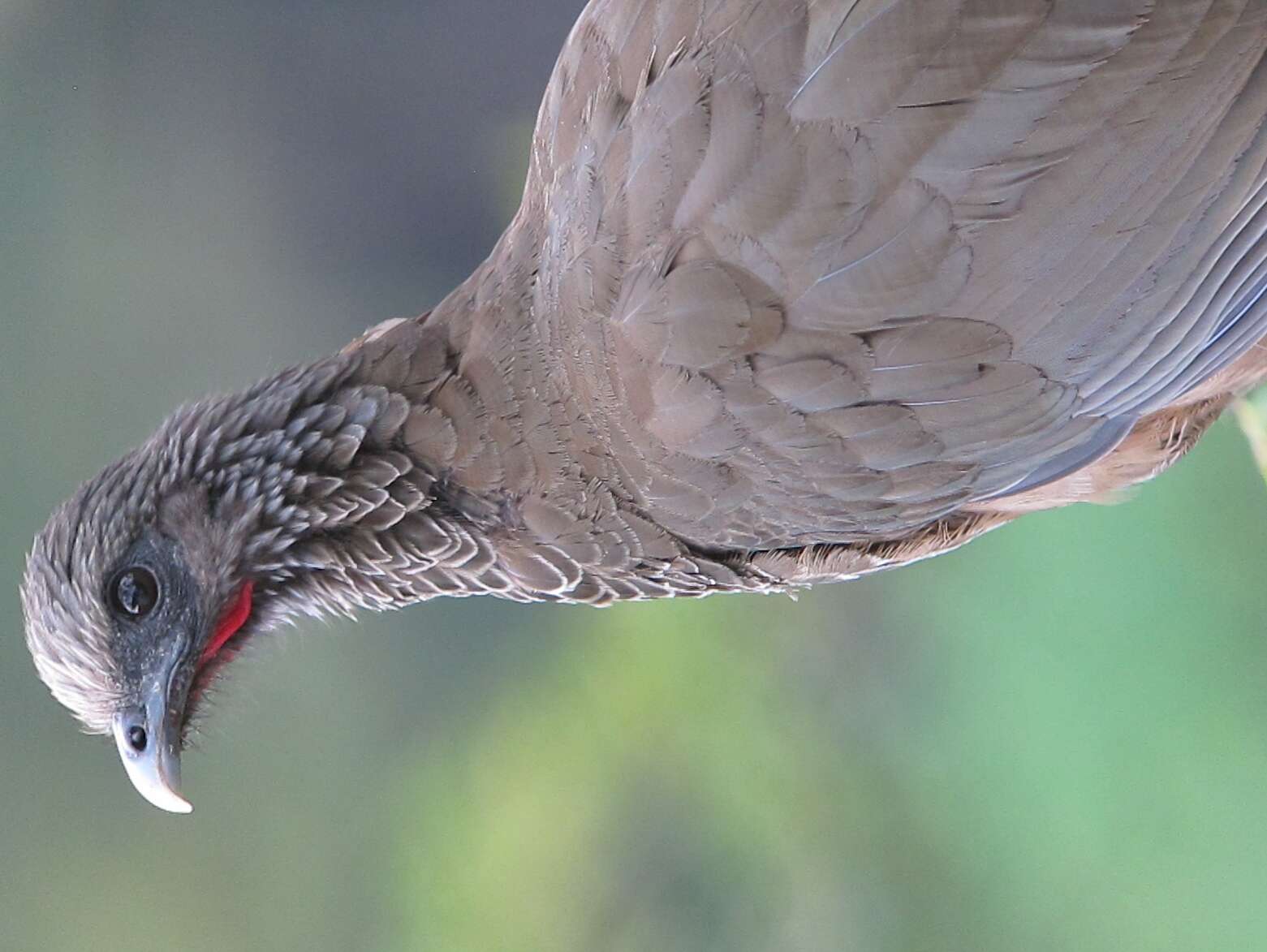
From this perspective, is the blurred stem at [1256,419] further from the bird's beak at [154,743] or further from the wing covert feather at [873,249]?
the bird's beak at [154,743]

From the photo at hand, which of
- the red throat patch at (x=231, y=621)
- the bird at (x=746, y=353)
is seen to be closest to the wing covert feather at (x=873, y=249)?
the bird at (x=746, y=353)

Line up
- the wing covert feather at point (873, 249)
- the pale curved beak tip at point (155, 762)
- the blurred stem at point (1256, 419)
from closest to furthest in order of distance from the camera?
the wing covert feather at point (873, 249)
the pale curved beak tip at point (155, 762)
the blurred stem at point (1256, 419)

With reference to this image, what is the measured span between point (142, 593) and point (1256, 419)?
6.61ft

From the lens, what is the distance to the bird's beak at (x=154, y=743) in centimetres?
146

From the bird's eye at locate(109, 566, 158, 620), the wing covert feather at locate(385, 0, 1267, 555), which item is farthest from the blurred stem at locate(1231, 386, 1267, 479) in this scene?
the bird's eye at locate(109, 566, 158, 620)

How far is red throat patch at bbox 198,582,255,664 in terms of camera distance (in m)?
1.54

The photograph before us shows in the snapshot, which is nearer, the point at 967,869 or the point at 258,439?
the point at 258,439

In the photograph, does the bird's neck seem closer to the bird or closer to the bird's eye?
the bird

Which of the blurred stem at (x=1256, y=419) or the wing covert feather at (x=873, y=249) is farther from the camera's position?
the blurred stem at (x=1256, y=419)

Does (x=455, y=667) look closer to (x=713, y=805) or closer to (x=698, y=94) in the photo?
(x=713, y=805)

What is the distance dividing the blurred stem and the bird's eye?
1883mm

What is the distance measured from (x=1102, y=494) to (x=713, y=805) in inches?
49.5

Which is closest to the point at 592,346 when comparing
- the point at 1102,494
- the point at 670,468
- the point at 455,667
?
the point at 670,468

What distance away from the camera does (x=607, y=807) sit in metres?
2.45
